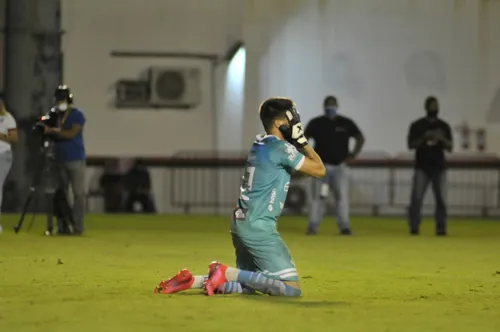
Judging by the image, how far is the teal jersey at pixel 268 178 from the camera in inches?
365

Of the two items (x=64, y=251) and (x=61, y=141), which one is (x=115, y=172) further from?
(x=64, y=251)

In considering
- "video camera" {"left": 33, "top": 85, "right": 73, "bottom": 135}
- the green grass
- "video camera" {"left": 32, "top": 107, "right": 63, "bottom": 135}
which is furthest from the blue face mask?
"video camera" {"left": 32, "top": 107, "right": 63, "bottom": 135}

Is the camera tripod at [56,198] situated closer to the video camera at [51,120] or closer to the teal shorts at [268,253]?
the video camera at [51,120]

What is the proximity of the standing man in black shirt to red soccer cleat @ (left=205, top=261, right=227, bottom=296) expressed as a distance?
31.0 ft

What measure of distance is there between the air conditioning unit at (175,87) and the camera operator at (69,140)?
35.4 ft

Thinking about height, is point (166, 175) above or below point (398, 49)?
below

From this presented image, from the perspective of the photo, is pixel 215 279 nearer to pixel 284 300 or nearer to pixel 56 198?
pixel 284 300

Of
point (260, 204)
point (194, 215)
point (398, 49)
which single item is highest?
point (398, 49)

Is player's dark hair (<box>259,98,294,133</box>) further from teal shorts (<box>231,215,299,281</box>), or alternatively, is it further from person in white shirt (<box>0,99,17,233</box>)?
person in white shirt (<box>0,99,17,233</box>)

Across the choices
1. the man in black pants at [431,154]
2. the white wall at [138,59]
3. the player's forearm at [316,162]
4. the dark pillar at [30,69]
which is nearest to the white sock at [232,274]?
the player's forearm at [316,162]

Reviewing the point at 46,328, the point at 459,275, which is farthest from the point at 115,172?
the point at 46,328

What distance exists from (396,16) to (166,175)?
6.35 m

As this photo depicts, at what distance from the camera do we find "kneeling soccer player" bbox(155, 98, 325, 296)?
9.23 m

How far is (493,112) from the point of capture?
1144 inches
